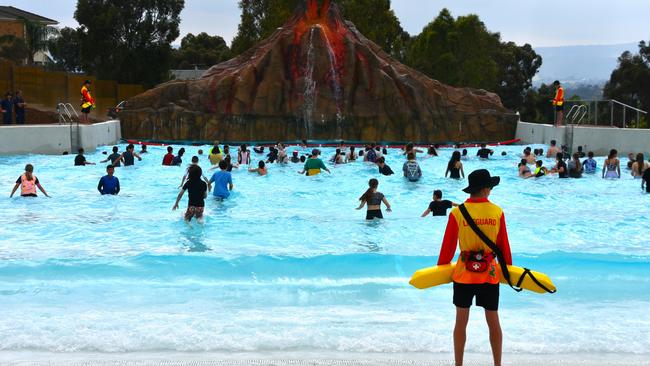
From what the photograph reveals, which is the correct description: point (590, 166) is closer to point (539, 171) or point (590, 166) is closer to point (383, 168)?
point (539, 171)

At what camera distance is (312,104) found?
3397 centimetres

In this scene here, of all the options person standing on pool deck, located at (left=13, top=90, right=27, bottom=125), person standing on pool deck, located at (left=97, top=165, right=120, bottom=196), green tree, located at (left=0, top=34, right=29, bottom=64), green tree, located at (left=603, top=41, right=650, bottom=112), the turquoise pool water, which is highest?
green tree, located at (left=0, top=34, right=29, bottom=64)

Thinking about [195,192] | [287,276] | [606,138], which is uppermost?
[606,138]

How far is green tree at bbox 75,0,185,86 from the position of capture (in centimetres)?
4534

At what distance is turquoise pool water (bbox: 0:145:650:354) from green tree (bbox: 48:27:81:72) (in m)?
37.9

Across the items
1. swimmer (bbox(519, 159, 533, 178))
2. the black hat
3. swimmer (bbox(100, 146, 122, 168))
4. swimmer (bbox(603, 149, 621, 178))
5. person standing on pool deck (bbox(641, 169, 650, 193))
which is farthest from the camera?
swimmer (bbox(100, 146, 122, 168))

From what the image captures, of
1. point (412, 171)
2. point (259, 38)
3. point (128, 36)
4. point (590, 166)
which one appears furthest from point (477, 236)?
point (259, 38)

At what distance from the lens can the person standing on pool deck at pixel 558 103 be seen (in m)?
26.9

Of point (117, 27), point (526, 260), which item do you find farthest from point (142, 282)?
point (117, 27)

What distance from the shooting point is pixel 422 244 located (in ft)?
37.2

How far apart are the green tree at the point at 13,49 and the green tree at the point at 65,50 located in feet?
8.92

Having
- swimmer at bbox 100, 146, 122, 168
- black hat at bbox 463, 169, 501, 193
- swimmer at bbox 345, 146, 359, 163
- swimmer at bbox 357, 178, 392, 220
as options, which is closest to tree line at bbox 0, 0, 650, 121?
swimmer at bbox 345, 146, 359, 163

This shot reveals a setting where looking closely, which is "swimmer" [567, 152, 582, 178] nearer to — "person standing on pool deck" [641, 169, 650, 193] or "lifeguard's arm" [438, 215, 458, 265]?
"person standing on pool deck" [641, 169, 650, 193]

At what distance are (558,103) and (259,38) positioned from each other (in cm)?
3164
